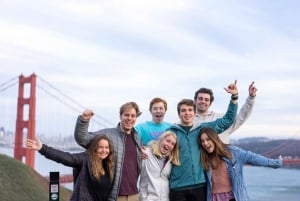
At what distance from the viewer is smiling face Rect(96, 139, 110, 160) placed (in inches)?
109

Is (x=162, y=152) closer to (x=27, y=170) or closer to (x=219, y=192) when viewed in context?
(x=219, y=192)

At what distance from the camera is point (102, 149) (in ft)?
9.10

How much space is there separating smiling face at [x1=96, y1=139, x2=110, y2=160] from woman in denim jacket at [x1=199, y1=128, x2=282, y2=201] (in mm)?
594

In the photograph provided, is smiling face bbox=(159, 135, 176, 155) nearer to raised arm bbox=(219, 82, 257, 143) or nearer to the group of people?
the group of people

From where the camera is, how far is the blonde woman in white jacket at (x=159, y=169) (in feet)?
9.36

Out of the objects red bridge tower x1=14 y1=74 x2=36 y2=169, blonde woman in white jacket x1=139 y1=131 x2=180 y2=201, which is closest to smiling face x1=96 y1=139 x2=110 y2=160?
blonde woman in white jacket x1=139 y1=131 x2=180 y2=201

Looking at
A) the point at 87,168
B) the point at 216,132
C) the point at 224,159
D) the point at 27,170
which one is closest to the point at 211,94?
the point at 216,132

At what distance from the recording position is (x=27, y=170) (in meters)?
17.2

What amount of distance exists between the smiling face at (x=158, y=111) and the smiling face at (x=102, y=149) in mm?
642

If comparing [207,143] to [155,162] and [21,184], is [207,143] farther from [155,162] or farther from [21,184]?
[21,184]

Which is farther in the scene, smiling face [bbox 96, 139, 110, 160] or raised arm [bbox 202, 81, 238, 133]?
raised arm [bbox 202, 81, 238, 133]

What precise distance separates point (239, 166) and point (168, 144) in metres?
0.49

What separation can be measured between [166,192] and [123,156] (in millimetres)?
346

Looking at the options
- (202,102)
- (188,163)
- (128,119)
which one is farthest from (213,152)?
(128,119)
